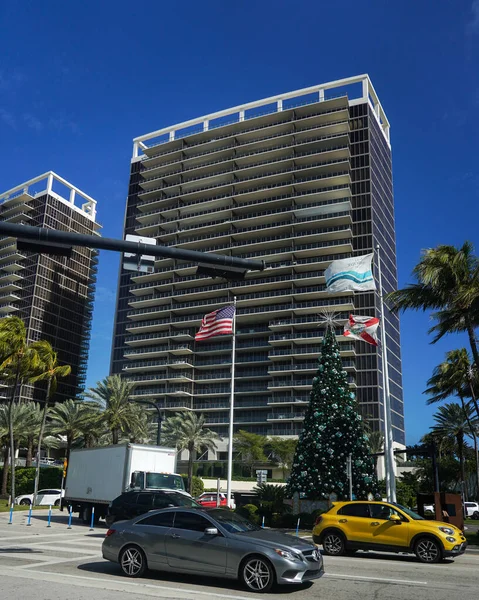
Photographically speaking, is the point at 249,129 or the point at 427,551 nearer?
the point at 427,551

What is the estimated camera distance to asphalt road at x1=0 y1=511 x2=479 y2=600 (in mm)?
9453

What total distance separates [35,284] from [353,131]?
7129 cm

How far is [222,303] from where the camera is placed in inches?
3848

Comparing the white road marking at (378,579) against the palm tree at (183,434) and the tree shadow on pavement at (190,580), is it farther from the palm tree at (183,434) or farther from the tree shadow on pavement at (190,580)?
the palm tree at (183,434)

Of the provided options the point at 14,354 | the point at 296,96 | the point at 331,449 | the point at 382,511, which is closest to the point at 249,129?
the point at 296,96

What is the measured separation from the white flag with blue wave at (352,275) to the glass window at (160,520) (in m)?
20.7

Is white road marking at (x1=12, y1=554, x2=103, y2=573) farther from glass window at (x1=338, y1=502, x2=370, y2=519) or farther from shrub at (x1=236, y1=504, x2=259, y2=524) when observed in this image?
shrub at (x1=236, y1=504, x2=259, y2=524)

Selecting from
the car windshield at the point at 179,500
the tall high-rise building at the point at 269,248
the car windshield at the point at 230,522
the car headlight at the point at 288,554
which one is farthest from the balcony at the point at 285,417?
the car headlight at the point at 288,554

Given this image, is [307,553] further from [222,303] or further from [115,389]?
[222,303]

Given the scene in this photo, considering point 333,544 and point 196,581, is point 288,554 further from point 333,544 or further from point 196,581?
point 333,544

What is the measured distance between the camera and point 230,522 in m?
11.0

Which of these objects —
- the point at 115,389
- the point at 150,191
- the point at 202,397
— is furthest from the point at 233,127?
the point at 115,389

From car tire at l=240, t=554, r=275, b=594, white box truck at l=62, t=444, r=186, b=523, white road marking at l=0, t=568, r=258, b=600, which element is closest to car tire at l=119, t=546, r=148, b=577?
white road marking at l=0, t=568, r=258, b=600

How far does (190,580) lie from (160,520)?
4.02 ft
